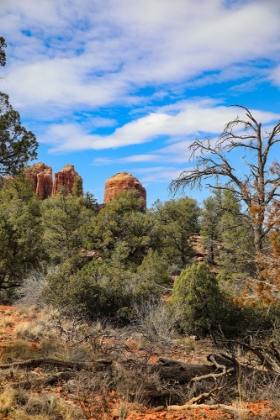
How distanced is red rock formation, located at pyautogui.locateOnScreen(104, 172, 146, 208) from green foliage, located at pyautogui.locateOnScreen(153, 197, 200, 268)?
82023 mm

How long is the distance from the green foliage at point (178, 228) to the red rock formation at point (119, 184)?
82.0 m

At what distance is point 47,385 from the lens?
19.2ft

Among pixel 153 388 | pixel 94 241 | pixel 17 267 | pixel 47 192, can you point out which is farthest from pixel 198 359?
pixel 47 192

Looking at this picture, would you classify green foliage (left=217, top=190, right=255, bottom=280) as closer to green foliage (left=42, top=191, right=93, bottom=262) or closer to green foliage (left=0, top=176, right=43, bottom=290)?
green foliage (left=42, top=191, right=93, bottom=262)

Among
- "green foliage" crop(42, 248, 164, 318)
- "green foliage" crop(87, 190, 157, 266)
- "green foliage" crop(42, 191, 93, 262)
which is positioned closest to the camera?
"green foliage" crop(42, 248, 164, 318)

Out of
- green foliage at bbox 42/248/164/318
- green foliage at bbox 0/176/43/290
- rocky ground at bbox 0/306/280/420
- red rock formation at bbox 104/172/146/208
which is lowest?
rocky ground at bbox 0/306/280/420

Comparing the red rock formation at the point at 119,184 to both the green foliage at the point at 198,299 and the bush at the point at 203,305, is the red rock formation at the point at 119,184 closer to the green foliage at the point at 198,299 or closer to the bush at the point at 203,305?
the green foliage at the point at 198,299

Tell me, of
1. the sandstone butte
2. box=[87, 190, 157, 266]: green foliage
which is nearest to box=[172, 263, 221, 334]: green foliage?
box=[87, 190, 157, 266]: green foliage

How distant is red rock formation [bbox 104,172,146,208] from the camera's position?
122312mm

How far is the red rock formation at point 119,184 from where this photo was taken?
401 feet

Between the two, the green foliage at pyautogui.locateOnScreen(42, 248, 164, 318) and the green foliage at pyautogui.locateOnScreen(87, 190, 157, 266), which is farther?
the green foliage at pyautogui.locateOnScreen(87, 190, 157, 266)

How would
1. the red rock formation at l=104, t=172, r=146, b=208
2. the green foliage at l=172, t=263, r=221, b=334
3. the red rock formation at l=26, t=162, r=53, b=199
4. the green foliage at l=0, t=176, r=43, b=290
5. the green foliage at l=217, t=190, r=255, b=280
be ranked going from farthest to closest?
1. the red rock formation at l=26, t=162, r=53, b=199
2. the red rock formation at l=104, t=172, r=146, b=208
3. the green foliage at l=0, t=176, r=43, b=290
4. the green foliage at l=172, t=263, r=221, b=334
5. the green foliage at l=217, t=190, r=255, b=280

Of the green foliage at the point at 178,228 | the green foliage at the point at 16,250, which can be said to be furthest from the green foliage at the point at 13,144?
the green foliage at the point at 178,228

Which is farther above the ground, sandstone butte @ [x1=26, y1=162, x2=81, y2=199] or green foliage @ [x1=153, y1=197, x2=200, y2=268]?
sandstone butte @ [x1=26, y1=162, x2=81, y2=199]
